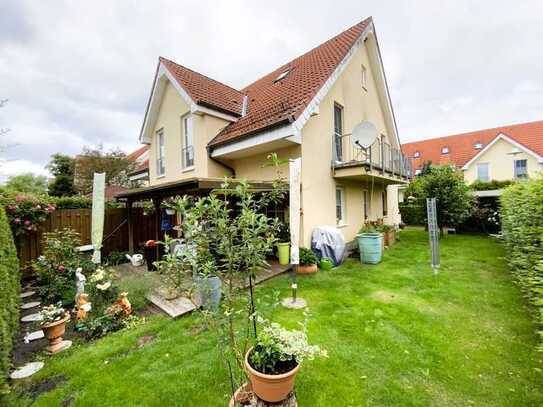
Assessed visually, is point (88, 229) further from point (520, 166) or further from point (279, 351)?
point (520, 166)

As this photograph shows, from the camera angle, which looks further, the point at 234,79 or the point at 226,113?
the point at 234,79

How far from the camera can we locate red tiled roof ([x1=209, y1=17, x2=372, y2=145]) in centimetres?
675

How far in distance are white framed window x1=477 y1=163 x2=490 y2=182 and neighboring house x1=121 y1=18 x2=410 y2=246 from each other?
16.8 m

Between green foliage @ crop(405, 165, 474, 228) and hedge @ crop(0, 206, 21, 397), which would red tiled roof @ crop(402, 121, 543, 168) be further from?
hedge @ crop(0, 206, 21, 397)

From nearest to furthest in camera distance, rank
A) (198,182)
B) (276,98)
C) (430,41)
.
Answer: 1. (198,182)
2. (276,98)
3. (430,41)

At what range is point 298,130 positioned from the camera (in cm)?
616

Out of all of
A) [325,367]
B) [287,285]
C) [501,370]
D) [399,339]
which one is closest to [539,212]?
[501,370]

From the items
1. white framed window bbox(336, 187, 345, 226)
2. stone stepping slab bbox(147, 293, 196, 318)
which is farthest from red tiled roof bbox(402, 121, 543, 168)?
stone stepping slab bbox(147, 293, 196, 318)

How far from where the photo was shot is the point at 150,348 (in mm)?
3400

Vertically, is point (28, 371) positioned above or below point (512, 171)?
below

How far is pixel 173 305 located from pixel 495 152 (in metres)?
29.2

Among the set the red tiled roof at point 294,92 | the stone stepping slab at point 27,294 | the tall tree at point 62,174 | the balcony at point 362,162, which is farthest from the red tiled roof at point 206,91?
the tall tree at point 62,174

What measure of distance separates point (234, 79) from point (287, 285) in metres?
16.0

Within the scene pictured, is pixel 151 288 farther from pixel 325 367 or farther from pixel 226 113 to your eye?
pixel 226 113
